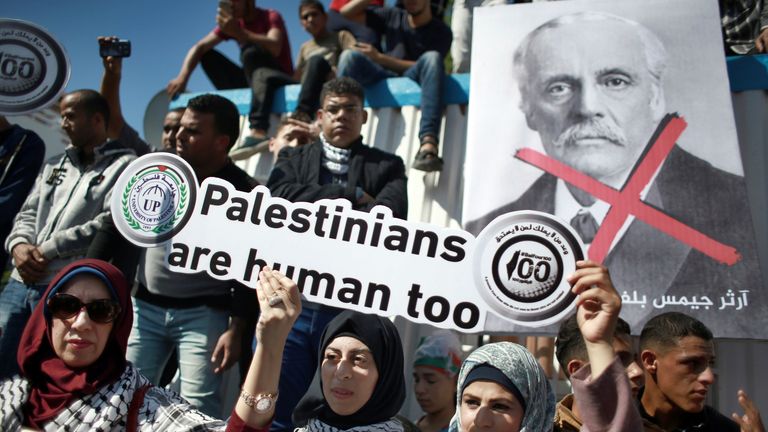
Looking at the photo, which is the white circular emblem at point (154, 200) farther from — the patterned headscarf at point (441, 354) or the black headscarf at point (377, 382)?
the patterned headscarf at point (441, 354)

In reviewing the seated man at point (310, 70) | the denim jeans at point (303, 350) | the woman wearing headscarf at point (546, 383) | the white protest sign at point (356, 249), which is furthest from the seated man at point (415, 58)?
the woman wearing headscarf at point (546, 383)

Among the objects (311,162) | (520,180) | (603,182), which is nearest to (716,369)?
(603,182)

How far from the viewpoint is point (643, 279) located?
349 centimetres

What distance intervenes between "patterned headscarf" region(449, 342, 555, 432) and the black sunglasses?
1035 mm

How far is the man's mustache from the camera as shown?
378 centimetres

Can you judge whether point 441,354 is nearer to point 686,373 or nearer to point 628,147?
point 686,373

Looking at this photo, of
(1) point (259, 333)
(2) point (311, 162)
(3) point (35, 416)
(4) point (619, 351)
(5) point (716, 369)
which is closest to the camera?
(1) point (259, 333)

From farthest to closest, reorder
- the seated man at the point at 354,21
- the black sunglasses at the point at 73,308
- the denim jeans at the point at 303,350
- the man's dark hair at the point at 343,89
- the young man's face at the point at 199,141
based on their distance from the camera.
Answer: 1. the seated man at the point at 354,21
2. the man's dark hair at the point at 343,89
3. the young man's face at the point at 199,141
4. the denim jeans at the point at 303,350
5. the black sunglasses at the point at 73,308

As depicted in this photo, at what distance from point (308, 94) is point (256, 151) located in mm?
594

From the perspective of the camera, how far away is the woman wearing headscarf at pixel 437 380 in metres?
3.29

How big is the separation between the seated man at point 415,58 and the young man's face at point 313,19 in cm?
28

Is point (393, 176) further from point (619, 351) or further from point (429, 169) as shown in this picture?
point (619, 351)

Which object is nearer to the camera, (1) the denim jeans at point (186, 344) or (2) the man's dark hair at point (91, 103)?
(1) the denim jeans at point (186, 344)

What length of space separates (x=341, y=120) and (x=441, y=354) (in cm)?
113
